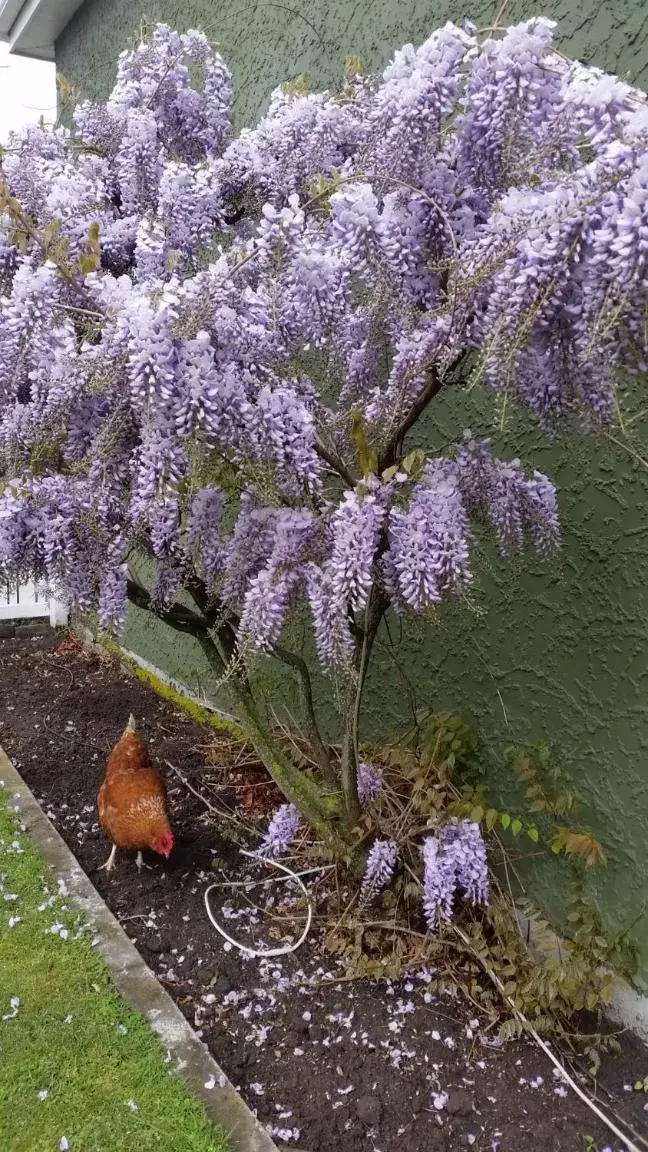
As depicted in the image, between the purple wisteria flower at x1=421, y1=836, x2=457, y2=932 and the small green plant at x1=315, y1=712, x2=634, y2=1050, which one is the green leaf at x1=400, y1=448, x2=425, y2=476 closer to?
the small green plant at x1=315, y1=712, x2=634, y2=1050

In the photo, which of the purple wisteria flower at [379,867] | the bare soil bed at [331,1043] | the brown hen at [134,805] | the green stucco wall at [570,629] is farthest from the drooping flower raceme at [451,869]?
the brown hen at [134,805]

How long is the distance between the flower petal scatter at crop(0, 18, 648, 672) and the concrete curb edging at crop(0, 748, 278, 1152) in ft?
3.63

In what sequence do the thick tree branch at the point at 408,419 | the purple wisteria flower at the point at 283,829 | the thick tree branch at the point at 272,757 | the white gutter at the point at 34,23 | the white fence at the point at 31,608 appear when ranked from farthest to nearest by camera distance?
1. the white fence at the point at 31,608
2. the white gutter at the point at 34,23
3. the purple wisteria flower at the point at 283,829
4. the thick tree branch at the point at 272,757
5. the thick tree branch at the point at 408,419

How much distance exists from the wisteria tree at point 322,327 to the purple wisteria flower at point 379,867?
330mm

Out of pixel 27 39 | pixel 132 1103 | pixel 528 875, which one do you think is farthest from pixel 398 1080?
pixel 27 39

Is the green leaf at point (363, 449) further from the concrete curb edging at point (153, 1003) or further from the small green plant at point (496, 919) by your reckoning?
the concrete curb edging at point (153, 1003)

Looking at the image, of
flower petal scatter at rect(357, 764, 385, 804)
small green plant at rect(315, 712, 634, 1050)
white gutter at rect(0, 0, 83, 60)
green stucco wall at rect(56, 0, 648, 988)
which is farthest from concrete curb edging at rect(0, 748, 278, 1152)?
white gutter at rect(0, 0, 83, 60)

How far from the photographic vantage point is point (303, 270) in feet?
6.14

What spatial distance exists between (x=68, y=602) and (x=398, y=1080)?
168 centimetres

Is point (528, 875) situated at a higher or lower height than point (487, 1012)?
higher

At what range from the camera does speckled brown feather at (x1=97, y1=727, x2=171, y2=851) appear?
298 cm

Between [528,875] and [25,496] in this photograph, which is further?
[528,875]

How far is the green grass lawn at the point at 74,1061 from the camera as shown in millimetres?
1971

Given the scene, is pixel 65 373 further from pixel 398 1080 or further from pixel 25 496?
pixel 398 1080
